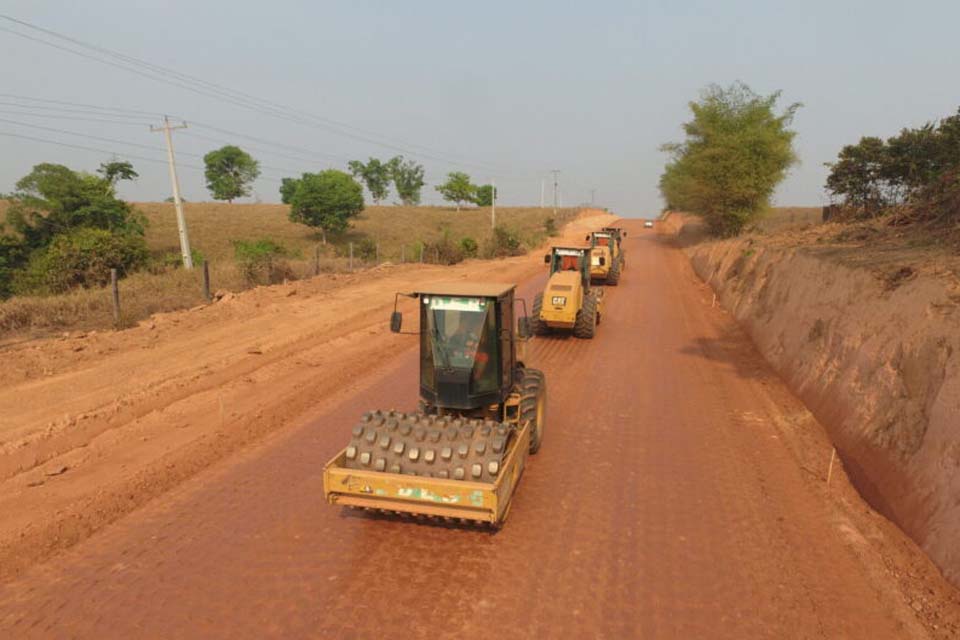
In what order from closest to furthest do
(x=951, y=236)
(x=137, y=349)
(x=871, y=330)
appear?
(x=871, y=330) < (x=951, y=236) < (x=137, y=349)

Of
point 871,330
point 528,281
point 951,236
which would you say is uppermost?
point 951,236

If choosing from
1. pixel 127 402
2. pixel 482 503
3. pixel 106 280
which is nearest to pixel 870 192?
pixel 482 503

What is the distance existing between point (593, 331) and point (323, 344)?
6.44 meters

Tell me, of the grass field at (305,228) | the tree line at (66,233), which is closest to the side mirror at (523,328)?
the tree line at (66,233)

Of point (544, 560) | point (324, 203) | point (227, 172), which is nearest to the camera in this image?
point (544, 560)

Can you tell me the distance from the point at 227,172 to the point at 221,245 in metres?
40.6

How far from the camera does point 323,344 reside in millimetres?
13086

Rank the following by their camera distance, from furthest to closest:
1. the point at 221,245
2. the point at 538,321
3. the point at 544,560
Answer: the point at 221,245 → the point at 538,321 → the point at 544,560

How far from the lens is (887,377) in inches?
293

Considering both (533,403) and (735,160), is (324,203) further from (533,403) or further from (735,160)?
(533,403)

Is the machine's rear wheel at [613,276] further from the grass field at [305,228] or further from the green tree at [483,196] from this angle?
the green tree at [483,196]

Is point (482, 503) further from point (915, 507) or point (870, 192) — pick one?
point (870, 192)

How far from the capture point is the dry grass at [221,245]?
45.7 feet

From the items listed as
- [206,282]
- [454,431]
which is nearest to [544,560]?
[454,431]
